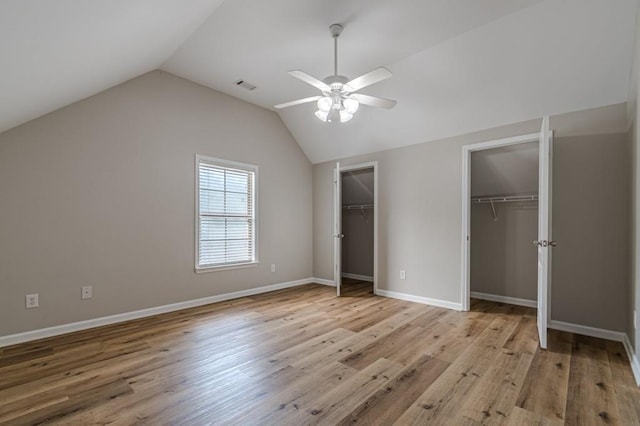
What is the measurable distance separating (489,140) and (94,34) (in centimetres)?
404

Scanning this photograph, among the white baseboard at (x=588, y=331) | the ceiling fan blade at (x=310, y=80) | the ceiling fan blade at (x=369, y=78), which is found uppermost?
the ceiling fan blade at (x=310, y=80)

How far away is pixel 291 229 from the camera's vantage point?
543 cm

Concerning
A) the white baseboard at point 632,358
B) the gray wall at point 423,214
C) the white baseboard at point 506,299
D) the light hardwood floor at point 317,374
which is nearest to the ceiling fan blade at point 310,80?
the gray wall at point 423,214

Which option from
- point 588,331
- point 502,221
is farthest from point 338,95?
point 588,331

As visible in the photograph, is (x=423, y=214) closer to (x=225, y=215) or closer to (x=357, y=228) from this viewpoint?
(x=357, y=228)

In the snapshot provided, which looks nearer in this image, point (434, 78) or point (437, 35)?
point (437, 35)

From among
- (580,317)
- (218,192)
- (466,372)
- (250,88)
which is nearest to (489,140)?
(580,317)

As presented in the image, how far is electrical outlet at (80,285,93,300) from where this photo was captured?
3213 mm

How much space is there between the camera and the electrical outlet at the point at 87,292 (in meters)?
3.21

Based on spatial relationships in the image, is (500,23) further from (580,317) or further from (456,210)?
(580,317)

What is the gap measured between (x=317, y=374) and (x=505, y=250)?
3.45 metres

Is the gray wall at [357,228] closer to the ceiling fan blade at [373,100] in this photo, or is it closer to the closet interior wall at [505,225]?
the closet interior wall at [505,225]

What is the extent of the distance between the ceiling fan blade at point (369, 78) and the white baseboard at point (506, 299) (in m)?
3.65

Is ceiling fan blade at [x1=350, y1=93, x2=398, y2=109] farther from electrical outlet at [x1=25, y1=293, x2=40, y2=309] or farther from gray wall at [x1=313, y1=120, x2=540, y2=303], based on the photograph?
electrical outlet at [x1=25, y1=293, x2=40, y2=309]
